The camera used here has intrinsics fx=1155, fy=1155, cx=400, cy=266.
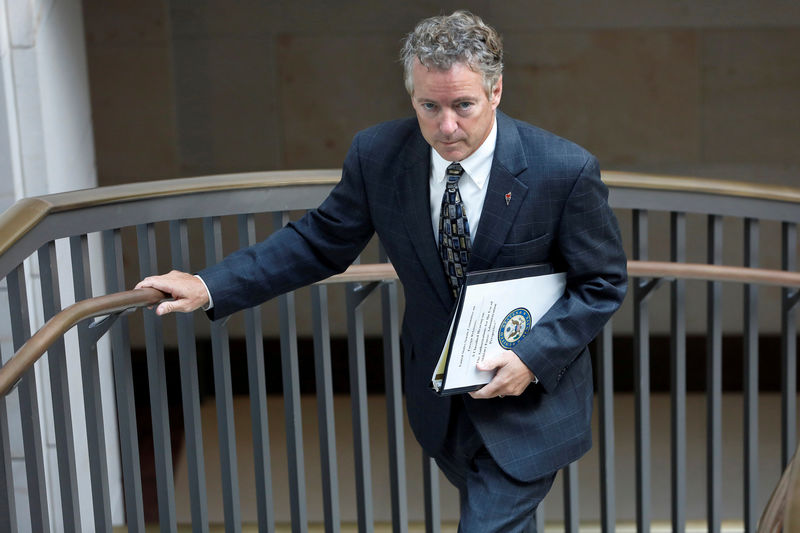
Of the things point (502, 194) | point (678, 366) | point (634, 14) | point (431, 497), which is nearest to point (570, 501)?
point (431, 497)

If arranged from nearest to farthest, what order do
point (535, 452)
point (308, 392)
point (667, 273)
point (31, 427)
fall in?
point (535, 452)
point (31, 427)
point (667, 273)
point (308, 392)

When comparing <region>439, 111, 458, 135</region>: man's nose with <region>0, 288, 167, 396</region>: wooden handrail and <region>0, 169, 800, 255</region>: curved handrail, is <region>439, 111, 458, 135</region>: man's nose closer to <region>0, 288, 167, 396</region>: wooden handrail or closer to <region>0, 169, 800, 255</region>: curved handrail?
<region>0, 288, 167, 396</region>: wooden handrail

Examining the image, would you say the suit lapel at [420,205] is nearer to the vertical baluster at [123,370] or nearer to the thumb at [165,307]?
A: the thumb at [165,307]

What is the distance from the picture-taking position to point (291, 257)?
113 inches

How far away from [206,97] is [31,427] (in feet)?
12.6

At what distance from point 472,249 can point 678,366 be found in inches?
60.9

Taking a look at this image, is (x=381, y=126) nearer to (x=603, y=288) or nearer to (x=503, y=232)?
(x=503, y=232)

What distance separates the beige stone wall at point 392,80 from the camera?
6.57 meters

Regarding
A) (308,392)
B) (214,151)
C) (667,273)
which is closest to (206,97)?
(214,151)

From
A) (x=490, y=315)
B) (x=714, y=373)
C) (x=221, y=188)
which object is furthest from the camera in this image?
(x=714, y=373)

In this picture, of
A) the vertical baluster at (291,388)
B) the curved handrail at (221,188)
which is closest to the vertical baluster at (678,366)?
the curved handrail at (221,188)

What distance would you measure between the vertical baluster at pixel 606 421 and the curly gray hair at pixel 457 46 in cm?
149

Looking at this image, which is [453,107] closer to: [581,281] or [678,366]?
[581,281]

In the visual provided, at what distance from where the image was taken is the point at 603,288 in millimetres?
2609
